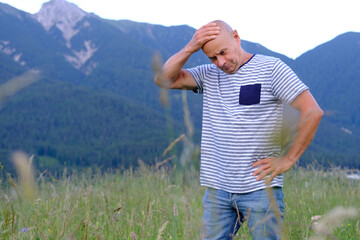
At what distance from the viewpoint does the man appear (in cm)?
216

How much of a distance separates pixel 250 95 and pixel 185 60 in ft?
1.54

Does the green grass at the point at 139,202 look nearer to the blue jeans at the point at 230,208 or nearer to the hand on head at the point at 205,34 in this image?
the blue jeans at the point at 230,208

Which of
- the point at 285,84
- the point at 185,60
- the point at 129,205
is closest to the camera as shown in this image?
the point at 285,84

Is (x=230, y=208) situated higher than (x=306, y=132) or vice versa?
(x=306, y=132)

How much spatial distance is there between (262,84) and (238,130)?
286mm

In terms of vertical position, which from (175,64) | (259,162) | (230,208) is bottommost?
(230,208)

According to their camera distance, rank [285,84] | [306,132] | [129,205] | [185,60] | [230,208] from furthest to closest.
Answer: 1. [129,205]
2. [185,60]
3. [230,208]
4. [285,84]
5. [306,132]

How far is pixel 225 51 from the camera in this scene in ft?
Answer: 7.37

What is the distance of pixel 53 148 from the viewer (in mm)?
108625

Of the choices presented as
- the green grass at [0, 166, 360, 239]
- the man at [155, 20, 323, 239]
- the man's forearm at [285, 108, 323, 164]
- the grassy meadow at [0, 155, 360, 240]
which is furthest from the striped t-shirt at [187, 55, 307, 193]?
the green grass at [0, 166, 360, 239]

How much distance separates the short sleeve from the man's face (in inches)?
9.0

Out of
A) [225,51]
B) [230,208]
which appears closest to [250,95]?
[225,51]

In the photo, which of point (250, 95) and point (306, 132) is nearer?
point (306, 132)

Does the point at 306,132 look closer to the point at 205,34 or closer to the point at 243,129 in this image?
the point at 243,129
